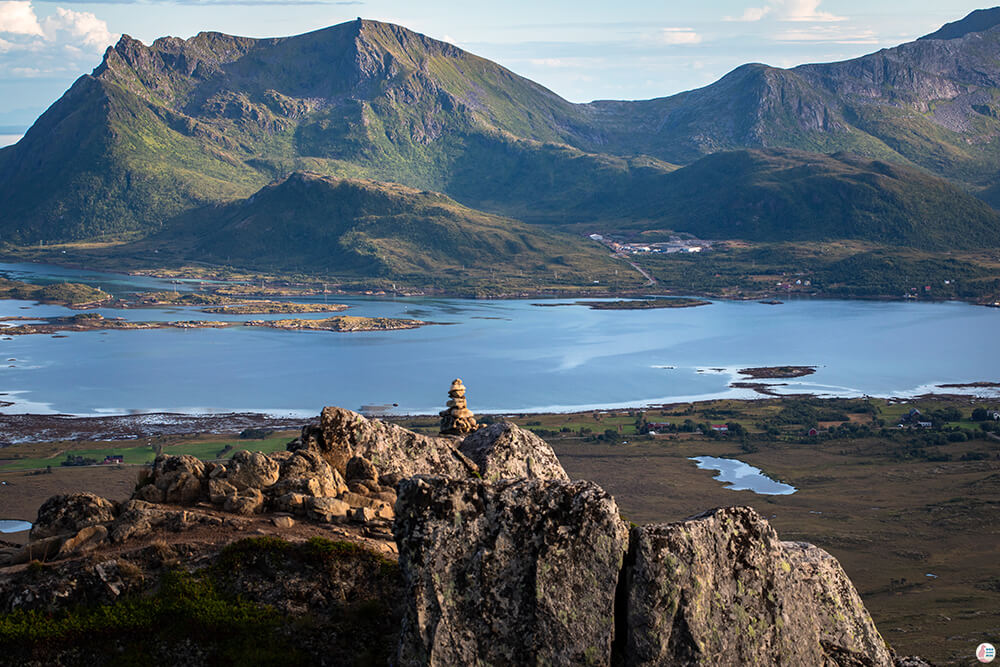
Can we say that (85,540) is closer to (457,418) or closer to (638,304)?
(457,418)

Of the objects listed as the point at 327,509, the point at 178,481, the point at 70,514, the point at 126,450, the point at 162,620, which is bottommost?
the point at 126,450

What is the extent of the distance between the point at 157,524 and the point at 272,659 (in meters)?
2.50

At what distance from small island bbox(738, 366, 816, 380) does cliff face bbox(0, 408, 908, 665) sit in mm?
101253

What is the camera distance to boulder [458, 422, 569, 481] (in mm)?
16703

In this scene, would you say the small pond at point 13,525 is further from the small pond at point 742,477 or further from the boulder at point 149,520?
the small pond at point 742,477

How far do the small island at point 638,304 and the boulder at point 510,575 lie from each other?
16532 cm

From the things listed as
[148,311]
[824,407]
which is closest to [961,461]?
[824,407]

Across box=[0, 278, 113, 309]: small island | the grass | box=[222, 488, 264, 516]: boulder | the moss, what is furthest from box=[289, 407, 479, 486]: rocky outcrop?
box=[0, 278, 113, 309]: small island

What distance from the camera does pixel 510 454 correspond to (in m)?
17.0

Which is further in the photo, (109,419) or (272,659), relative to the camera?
(109,419)

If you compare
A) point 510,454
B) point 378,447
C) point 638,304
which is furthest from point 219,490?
point 638,304

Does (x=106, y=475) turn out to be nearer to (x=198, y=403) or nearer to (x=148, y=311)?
(x=198, y=403)

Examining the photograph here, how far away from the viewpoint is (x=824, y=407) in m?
92.8

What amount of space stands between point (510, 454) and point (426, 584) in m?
5.86
